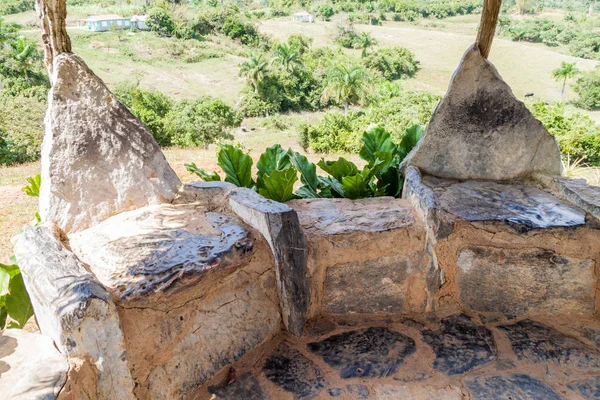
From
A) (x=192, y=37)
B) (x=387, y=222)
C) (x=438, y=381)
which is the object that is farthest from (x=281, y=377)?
(x=192, y=37)

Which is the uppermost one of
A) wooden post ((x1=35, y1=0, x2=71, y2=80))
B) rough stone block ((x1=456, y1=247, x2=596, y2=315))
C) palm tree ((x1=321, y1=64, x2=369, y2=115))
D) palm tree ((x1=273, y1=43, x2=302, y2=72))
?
wooden post ((x1=35, y1=0, x2=71, y2=80))

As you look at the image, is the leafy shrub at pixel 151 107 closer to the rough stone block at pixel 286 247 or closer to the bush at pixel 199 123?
the bush at pixel 199 123

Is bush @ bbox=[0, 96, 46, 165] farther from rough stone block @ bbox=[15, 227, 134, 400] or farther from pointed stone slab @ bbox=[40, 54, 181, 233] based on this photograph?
rough stone block @ bbox=[15, 227, 134, 400]

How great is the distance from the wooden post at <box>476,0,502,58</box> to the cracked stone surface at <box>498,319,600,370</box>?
136cm

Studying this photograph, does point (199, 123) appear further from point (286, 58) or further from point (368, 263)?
point (368, 263)

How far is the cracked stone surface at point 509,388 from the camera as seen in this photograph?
1.58 meters

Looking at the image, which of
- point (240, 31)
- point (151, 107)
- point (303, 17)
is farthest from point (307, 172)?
point (303, 17)

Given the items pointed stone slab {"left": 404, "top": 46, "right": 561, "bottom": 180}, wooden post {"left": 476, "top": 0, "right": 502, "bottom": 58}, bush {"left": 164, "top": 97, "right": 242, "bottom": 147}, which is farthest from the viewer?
bush {"left": 164, "top": 97, "right": 242, "bottom": 147}

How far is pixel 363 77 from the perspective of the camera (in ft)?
83.1

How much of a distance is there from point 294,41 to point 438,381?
33675 mm

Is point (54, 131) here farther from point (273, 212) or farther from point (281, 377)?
point (281, 377)

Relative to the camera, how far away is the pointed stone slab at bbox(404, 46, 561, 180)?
2.31 m

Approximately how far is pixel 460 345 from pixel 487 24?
156 centimetres

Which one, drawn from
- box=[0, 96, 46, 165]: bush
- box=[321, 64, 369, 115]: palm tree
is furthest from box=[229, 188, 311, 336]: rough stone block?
box=[321, 64, 369, 115]: palm tree
